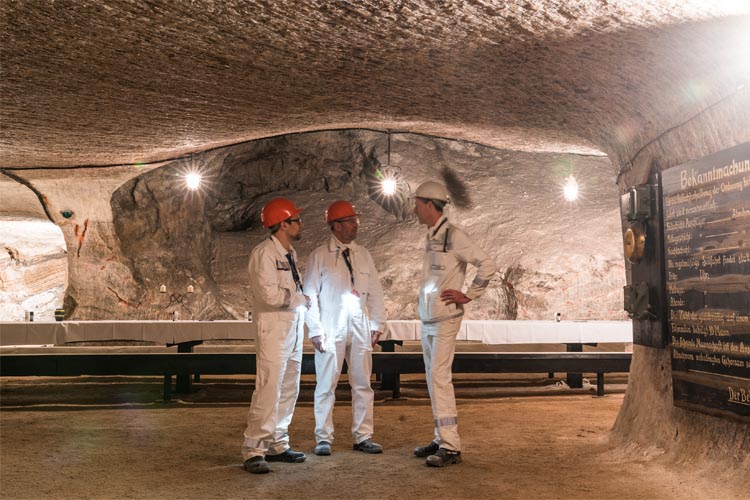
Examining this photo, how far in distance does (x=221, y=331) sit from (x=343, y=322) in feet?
12.5

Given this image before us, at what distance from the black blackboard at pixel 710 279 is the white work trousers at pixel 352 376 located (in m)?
2.05

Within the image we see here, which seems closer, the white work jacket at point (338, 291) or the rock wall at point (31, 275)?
the white work jacket at point (338, 291)

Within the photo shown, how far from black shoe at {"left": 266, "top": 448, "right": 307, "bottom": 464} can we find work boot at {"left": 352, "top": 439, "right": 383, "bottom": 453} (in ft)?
1.60

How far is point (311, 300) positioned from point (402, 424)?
1889mm

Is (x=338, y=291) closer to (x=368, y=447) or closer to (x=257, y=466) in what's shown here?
(x=368, y=447)

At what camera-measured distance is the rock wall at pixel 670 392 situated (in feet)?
12.8

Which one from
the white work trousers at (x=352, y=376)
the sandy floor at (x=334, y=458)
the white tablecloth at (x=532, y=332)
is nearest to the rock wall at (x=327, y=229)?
the white tablecloth at (x=532, y=332)

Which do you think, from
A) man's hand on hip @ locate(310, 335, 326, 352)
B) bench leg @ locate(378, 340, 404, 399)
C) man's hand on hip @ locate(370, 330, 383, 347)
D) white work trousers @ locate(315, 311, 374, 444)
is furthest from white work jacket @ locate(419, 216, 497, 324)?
bench leg @ locate(378, 340, 404, 399)

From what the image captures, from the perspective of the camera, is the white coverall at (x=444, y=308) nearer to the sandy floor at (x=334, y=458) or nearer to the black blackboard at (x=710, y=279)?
the sandy floor at (x=334, y=458)

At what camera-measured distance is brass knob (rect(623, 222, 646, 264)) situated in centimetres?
488

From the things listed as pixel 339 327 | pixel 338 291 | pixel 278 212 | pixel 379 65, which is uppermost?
pixel 379 65

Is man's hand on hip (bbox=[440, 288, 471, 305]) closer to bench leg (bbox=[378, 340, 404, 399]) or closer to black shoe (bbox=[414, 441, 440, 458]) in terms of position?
black shoe (bbox=[414, 441, 440, 458])

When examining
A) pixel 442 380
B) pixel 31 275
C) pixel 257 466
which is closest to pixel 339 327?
pixel 442 380

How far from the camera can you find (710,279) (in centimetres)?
405
